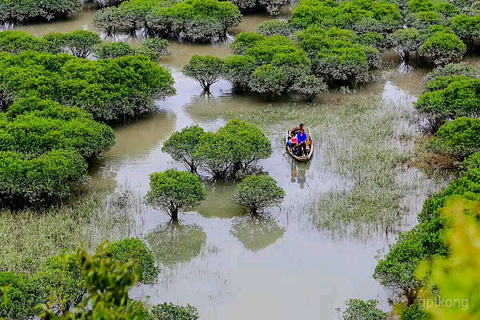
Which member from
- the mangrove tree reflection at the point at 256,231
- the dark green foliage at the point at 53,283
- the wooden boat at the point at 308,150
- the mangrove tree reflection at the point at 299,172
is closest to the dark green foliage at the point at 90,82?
the wooden boat at the point at 308,150

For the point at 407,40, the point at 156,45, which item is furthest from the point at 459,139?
the point at 156,45

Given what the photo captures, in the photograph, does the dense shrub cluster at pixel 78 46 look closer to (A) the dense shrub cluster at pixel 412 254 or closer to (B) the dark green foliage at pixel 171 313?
(B) the dark green foliage at pixel 171 313

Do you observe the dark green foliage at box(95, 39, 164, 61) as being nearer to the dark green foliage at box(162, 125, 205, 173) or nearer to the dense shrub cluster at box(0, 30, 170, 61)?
the dense shrub cluster at box(0, 30, 170, 61)

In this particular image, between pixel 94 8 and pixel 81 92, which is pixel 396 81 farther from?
pixel 94 8

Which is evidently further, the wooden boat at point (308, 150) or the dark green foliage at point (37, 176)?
the wooden boat at point (308, 150)

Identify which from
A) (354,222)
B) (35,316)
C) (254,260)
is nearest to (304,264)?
(254,260)
